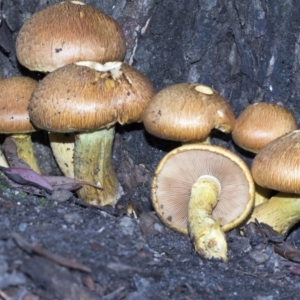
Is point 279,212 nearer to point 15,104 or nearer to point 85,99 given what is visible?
point 85,99

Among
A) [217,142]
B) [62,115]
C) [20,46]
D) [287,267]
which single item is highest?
[20,46]

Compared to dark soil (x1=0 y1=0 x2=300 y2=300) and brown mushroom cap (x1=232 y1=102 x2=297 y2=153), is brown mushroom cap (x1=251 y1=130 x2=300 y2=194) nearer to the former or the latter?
brown mushroom cap (x1=232 y1=102 x2=297 y2=153)

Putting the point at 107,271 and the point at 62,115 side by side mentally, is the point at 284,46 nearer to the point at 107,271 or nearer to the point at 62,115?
the point at 62,115

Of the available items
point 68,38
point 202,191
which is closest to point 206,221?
point 202,191

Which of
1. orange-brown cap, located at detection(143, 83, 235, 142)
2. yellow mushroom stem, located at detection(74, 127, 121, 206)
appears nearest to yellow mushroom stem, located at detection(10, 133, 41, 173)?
yellow mushroom stem, located at detection(74, 127, 121, 206)

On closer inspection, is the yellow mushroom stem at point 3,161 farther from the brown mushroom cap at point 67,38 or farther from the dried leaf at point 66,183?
the brown mushroom cap at point 67,38


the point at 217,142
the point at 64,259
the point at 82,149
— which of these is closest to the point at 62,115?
the point at 82,149

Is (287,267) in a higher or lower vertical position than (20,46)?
lower


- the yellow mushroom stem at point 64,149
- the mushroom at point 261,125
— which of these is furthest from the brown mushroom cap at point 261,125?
the yellow mushroom stem at point 64,149
